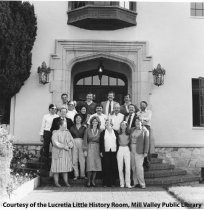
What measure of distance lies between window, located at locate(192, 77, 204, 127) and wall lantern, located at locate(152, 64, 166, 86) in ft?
4.28

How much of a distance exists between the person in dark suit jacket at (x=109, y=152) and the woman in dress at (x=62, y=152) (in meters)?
0.85

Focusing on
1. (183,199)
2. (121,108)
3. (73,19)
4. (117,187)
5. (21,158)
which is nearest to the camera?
(183,199)

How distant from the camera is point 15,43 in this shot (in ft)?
38.0

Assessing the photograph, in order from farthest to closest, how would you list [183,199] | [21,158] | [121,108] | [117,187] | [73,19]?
[73,19] → [21,158] → [121,108] → [117,187] → [183,199]

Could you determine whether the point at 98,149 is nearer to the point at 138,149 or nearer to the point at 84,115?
the point at 138,149

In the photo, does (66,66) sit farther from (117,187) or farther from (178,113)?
(117,187)

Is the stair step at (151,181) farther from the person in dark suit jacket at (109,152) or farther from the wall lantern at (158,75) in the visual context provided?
the wall lantern at (158,75)

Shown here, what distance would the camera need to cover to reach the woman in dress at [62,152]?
9.16 m

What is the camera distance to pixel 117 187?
939 cm

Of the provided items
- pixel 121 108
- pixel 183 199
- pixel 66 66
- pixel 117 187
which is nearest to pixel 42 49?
pixel 66 66

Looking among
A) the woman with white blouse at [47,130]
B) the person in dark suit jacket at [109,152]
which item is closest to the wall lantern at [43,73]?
the woman with white blouse at [47,130]

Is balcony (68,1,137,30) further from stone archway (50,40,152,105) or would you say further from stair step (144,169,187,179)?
stair step (144,169,187,179)

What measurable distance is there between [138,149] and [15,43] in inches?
213

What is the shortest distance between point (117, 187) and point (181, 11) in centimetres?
691
